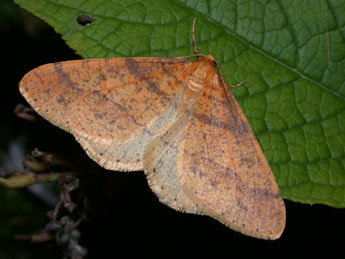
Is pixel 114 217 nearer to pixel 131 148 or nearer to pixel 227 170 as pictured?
pixel 131 148

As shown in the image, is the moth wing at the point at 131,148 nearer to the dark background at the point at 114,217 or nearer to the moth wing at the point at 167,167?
the moth wing at the point at 167,167

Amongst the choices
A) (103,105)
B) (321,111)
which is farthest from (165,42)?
(321,111)

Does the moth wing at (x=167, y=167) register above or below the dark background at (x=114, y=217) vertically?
above

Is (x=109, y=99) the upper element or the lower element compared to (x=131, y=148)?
upper

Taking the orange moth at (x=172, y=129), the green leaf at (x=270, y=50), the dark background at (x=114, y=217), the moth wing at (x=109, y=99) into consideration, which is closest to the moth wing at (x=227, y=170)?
the orange moth at (x=172, y=129)

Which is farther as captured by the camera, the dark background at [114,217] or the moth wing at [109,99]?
the dark background at [114,217]

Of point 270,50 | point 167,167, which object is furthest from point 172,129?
point 270,50

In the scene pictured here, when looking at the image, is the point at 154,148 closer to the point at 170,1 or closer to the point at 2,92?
the point at 170,1
